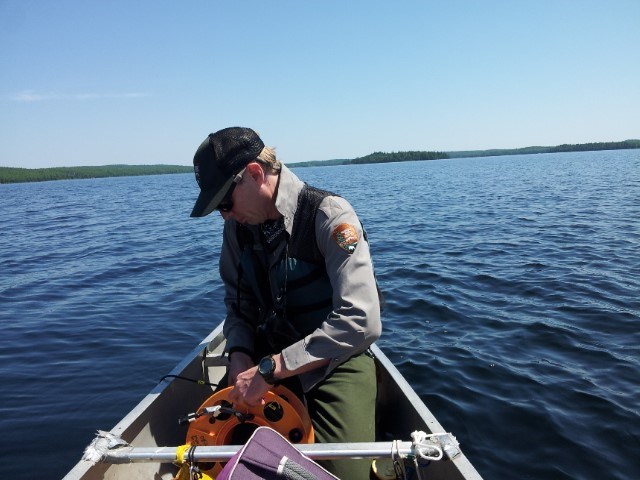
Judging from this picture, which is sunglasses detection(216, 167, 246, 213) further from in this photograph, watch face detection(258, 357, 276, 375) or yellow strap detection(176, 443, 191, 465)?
yellow strap detection(176, 443, 191, 465)

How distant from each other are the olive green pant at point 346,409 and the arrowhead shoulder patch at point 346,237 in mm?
915

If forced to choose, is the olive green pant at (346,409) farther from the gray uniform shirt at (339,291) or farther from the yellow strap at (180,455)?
the yellow strap at (180,455)

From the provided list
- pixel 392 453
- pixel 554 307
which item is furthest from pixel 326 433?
pixel 554 307

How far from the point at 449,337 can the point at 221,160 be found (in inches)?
224

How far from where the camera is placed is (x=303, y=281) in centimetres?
306

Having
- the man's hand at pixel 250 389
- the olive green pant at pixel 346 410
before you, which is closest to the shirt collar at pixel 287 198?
the man's hand at pixel 250 389

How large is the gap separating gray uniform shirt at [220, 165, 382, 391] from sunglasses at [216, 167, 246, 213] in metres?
0.30

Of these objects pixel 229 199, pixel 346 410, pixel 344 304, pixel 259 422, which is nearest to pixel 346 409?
pixel 346 410

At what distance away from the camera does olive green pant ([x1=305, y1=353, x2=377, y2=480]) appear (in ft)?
8.84

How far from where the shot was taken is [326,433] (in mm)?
2840

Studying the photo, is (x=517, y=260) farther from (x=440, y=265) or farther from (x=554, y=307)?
(x=554, y=307)

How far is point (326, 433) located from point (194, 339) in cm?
→ 580

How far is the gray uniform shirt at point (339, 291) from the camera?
269cm

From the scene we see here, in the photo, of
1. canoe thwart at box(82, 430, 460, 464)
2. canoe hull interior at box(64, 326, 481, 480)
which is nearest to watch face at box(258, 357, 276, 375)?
canoe thwart at box(82, 430, 460, 464)
